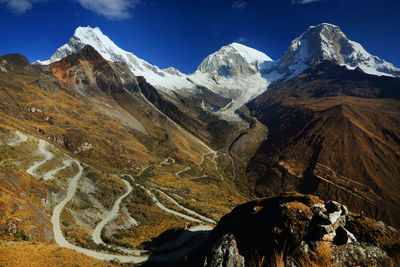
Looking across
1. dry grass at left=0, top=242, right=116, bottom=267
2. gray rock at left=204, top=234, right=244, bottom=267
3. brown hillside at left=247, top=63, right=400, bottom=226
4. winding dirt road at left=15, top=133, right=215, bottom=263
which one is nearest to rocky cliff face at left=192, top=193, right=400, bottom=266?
gray rock at left=204, top=234, right=244, bottom=267

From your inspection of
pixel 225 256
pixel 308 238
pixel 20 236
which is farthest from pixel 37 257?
pixel 308 238

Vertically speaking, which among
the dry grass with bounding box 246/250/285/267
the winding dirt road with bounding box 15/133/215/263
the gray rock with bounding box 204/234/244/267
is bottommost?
the winding dirt road with bounding box 15/133/215/263

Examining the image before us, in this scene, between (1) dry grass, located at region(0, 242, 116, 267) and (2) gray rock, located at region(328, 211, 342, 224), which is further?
(1) dry grass, located at region(0, 242, 116, 267)

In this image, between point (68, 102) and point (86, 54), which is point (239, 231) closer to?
point (68, 102)

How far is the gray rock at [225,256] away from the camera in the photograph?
520 inches

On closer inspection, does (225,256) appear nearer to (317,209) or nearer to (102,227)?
(317,209)

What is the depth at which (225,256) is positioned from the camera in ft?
44.7

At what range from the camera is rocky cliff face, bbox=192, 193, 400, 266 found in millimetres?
10234

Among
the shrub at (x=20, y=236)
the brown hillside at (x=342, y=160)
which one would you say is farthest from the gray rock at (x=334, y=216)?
the brown hillside at (x=342, y=160)

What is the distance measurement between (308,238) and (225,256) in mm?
5233

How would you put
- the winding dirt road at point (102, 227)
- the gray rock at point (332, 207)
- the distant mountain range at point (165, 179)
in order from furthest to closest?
1. the winding dirt road at point (102, 227)
2. the distant mountain range at point (165, 179)
3. the gray rock at point (332, 207)

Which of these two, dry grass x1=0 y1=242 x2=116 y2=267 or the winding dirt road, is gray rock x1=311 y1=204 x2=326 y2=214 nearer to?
dry grass x1=0 y1=242 x2=116 y2=267

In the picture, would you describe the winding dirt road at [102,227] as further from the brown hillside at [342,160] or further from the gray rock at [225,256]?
the brown hillside at [342,160]

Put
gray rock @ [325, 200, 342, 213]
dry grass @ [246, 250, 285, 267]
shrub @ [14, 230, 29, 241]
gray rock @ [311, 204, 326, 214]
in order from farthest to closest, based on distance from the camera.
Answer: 1. shrub @ [14, 230, 29, 241]
2. gray rock @ [311, 204, 326, 214]
3. gray rock @ [325, 200, 342, 213]
4. dry grass @ [246, 250, 285, 267]
